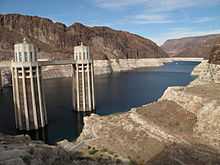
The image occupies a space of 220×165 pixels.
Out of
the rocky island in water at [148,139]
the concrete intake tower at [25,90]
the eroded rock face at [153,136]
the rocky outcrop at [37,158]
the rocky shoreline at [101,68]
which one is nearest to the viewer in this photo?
the rocky outcrop at [37,158]

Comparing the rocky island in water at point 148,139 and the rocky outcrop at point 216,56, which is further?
the rocky outcrop at point 216,56

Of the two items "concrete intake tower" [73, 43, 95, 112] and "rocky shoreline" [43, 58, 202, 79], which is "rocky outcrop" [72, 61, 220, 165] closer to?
"concrete intake tower" [73, 43, 95, 112]

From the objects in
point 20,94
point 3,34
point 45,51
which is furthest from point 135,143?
point 3,34

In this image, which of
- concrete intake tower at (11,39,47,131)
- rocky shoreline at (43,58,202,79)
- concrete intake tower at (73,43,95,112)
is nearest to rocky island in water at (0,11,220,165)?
concrete intake tower at (11,39,47,131)

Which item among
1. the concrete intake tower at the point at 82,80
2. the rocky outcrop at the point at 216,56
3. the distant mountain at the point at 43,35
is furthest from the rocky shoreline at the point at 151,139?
the distant mountain at the point at 43,35

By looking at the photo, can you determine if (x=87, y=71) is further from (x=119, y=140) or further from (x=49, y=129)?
(x=119, y=140)

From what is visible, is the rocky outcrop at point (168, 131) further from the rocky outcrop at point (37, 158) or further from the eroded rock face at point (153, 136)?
the rocky outcrop at point (37, 158)

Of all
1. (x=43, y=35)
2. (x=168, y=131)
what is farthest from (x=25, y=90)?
(x=43, y=35)
